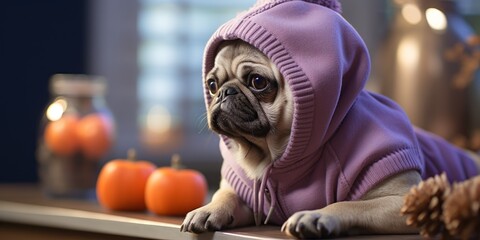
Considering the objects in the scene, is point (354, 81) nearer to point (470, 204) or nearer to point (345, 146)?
point (345, 146)

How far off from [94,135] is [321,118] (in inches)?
37.5

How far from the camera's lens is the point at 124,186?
60.7 inches

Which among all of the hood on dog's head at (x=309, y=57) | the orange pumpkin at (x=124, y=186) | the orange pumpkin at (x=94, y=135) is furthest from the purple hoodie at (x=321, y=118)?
the orange pumpkin at (x=94, y=135)

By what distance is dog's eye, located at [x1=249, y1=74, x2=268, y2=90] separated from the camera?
121 centimetres

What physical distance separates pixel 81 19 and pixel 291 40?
249 centimetres

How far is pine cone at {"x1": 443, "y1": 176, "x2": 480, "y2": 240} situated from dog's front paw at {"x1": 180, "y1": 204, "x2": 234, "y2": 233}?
36 cm

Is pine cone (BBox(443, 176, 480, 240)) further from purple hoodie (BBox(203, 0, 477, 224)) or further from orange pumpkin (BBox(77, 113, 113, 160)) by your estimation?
orange pumpkin (BBox(77, 113, 113, 160))

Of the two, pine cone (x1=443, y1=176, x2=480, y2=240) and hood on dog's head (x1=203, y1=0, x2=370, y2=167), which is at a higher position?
hood on dog's head (x1=203, y1=0, x2=370, y2=167)

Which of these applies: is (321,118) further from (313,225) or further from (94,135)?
(94,135)

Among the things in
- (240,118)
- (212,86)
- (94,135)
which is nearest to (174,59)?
(94,135)

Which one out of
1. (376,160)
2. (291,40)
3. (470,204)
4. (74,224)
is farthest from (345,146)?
(74,224)

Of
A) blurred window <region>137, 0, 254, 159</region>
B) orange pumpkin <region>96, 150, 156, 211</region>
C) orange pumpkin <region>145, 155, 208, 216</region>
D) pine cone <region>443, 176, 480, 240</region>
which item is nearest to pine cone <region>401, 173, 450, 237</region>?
pine cone <region>443, 176, 480, 240</region>

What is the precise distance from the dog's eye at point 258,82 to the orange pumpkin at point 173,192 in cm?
33

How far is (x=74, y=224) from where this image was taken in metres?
1.51
